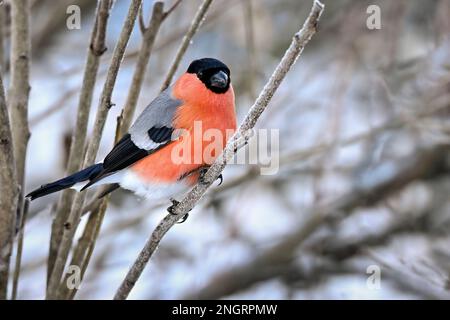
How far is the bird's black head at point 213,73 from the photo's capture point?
2.22 meters

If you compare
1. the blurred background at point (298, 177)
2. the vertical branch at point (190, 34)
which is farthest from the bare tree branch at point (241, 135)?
the blurred background at point (298, 177)

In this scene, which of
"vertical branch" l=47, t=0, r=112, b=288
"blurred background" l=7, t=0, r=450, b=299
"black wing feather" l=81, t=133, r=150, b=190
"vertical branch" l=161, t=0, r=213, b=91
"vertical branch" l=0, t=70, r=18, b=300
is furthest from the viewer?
"blurred background" l=7, t=0, r=450, b=299

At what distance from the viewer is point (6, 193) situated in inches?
71.2

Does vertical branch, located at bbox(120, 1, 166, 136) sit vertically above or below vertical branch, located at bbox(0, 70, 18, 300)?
above

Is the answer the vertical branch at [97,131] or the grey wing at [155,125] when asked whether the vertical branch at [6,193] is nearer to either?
the vertical branch at [97,131]

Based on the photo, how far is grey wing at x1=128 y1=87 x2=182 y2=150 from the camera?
2.18 m

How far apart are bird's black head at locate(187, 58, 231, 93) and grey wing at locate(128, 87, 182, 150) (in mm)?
140

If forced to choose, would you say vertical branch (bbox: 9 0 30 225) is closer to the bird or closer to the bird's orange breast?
the bird

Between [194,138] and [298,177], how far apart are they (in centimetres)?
180

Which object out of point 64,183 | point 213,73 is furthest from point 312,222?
point 64,183

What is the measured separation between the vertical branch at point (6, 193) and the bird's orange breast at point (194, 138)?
499mm

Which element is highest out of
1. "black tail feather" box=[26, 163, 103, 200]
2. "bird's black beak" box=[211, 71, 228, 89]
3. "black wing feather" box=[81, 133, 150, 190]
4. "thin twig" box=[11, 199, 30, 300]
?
"bird's black beak" box=[211, 71, 228, 89]

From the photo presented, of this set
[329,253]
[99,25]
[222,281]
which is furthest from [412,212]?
[99,25]

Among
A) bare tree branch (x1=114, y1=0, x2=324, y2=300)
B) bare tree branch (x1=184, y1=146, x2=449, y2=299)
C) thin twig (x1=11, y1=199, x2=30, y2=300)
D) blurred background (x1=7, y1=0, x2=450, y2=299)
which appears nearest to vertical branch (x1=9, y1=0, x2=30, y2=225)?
thin twig (x1=11, y1=199, x2=30, y2=300)
